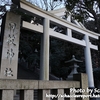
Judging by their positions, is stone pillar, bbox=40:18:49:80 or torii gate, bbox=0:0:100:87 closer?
torii gate, bbox=0:0:100:87

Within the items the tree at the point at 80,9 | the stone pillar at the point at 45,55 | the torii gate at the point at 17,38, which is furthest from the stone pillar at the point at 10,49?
the tree at the point at 80,9

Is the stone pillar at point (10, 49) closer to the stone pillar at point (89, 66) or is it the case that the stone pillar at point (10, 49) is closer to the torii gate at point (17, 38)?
the torii gate at point (17, 38)

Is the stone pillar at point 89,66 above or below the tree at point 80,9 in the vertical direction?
below

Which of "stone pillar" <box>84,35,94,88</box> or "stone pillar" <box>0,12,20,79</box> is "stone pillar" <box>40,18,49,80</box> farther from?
"stone pillar" <box>84,35,94,88</box>

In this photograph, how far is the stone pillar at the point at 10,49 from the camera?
Result: 2.76 meters

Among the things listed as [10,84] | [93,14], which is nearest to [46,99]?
[10,84]

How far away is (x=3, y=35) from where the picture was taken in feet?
9.62

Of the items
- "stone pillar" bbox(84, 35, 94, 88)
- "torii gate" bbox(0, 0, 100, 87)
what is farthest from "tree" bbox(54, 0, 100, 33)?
"stone pillar" bbox(84, 35, 94, 88)

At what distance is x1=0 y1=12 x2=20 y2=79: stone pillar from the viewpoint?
9.05 ft

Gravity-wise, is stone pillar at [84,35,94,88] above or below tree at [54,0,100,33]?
below

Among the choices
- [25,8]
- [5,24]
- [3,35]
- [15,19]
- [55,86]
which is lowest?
[55,86]

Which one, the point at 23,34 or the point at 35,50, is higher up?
the point at 23,34

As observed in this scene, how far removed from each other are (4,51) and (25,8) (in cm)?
177

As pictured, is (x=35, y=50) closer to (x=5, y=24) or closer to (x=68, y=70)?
(x=68, y=70)
